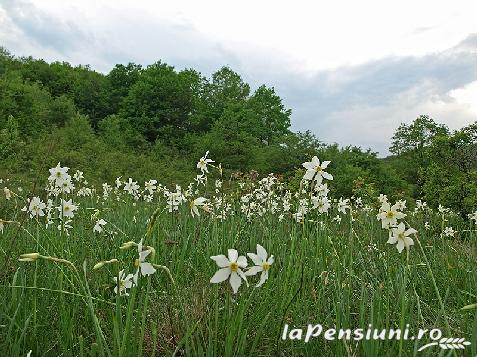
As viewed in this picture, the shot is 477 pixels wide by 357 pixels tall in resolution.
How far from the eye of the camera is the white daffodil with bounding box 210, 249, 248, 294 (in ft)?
5.17

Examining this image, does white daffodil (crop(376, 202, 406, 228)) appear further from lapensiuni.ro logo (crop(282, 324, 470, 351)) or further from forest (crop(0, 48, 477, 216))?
forest (crop(0, 48, 477, 216))

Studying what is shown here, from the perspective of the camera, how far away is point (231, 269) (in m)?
1.62

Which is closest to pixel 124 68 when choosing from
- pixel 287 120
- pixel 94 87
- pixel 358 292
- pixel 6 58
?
pixel 94 87

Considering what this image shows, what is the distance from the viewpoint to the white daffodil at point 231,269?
62.1 inches

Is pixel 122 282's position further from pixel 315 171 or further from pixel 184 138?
pixel 184 138

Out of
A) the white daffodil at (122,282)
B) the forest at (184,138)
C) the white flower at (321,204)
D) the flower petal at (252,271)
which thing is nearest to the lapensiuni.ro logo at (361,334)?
the flower petal at (252,271)

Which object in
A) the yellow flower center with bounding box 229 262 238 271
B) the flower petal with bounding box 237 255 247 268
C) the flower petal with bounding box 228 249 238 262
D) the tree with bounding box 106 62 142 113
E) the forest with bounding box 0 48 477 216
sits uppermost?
the tree with bounding box 106 62 142 113

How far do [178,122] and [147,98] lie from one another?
319 cm

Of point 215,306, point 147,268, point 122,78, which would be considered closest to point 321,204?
point 215,306

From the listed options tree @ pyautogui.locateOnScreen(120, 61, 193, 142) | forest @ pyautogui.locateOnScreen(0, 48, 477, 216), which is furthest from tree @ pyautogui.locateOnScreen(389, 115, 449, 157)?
tree @ pyautogui.locateOnScreen(120, 61, 193, 142)

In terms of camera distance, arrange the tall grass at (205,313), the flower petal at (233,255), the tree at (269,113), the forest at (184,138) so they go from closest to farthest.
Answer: the flower petal at (233,255), the tall grass at (205,313), the forest at (184,138), the tree at (269,113)

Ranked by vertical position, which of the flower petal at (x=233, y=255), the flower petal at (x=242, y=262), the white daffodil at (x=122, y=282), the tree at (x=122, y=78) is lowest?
the white daffodil at (x=122, y=282)

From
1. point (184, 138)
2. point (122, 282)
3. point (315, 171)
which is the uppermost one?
point (184, 138)

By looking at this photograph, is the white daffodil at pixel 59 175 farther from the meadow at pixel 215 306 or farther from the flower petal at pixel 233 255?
the flower petal at pixel 233 255
